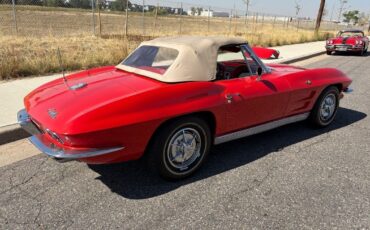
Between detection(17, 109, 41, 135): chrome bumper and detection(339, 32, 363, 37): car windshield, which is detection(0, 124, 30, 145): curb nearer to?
detection(17, 109, 41, 135): chrome bumper

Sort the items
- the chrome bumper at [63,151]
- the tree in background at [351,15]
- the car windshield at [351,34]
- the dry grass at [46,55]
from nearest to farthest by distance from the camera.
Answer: the chrome bumper at [63,151] → the dry grass at [46,55] → the car windshield at [351,34] → the tree in background at [351,15]

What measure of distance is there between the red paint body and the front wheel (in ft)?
0.38

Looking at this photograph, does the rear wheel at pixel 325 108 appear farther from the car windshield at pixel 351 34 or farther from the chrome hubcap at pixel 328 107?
the car windshield at pixel 351 34

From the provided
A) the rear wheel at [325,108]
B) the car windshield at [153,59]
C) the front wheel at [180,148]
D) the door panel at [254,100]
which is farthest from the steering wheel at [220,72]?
the rear wheel at [325,108]

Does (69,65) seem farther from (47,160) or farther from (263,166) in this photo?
(263,166)

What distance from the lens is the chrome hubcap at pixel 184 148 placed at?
3275mm

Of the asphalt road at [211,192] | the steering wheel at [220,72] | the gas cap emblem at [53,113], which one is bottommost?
the asphalt road at [211,192]

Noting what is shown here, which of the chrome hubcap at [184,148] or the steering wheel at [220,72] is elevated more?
the steering wheel at [220,72]

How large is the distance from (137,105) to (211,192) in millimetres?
1117

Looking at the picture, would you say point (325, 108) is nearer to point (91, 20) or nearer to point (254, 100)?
point (254, 100)

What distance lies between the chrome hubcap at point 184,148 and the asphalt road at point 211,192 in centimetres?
20

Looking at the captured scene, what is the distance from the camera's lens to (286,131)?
491 centimetres

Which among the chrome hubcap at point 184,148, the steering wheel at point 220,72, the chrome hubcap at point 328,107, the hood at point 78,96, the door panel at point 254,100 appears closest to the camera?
the hood at point 78,96

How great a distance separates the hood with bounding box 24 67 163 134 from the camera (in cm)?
286
